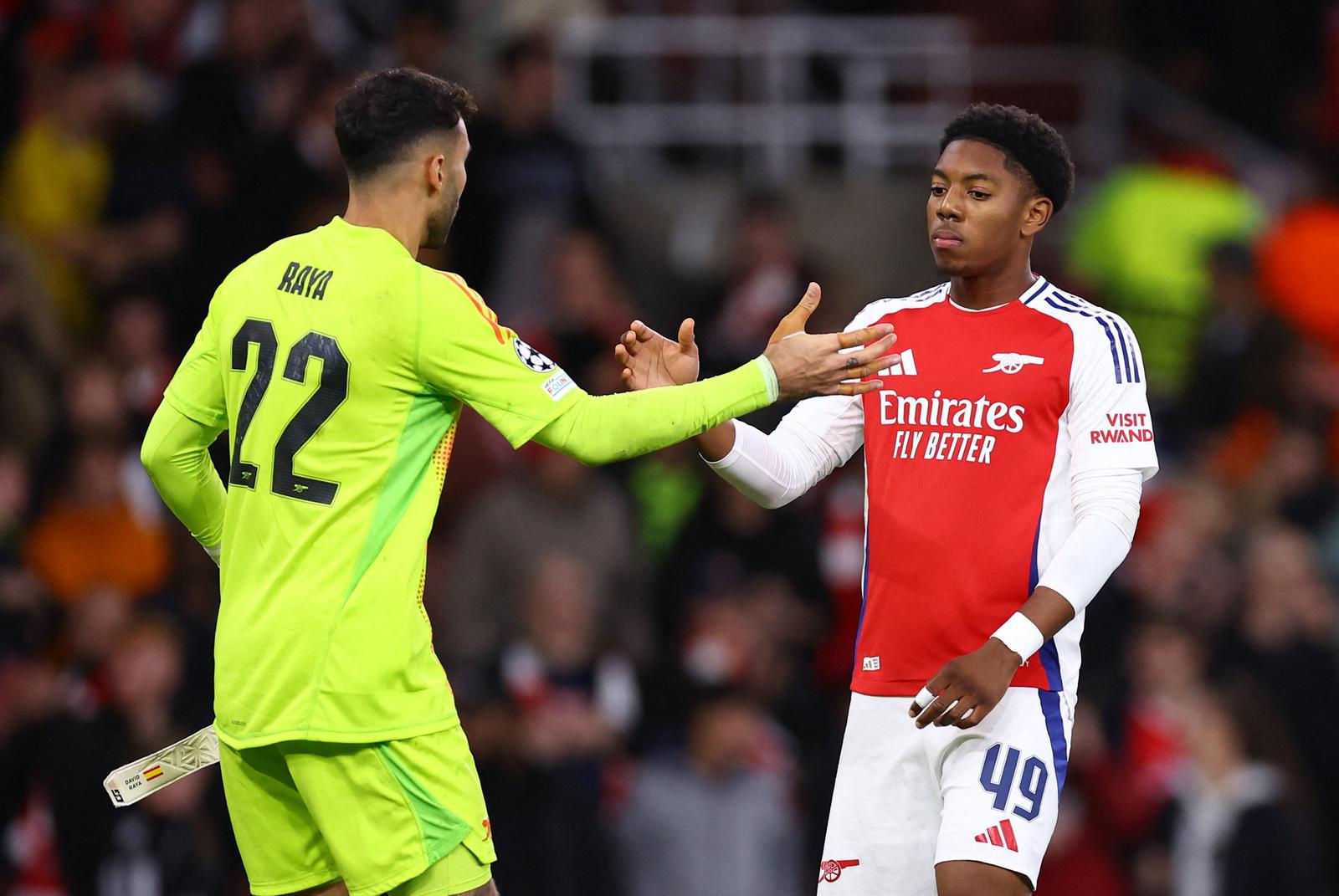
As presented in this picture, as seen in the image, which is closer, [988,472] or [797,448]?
[988,472]

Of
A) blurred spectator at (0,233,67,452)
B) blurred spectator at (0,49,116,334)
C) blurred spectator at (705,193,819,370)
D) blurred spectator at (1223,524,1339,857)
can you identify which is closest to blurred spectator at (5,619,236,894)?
blurred spectator at (0,233,67,452)

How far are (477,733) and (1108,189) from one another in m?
5.72

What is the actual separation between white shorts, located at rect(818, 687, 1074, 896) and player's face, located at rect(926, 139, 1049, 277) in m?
1.16

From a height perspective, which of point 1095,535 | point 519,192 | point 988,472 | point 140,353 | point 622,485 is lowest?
point 622,485

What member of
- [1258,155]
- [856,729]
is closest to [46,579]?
[856,729]

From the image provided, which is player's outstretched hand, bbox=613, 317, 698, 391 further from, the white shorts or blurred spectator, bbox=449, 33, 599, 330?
blurred spectator, bbox=449, 33, 599, 330

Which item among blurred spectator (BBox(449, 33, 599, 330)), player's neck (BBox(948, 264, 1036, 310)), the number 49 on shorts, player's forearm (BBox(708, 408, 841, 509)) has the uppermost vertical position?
blurred spectator (BBox(449, 33, 599, 330))

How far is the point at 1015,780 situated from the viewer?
5055 millimetres

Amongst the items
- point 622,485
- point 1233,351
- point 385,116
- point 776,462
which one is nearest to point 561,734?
point 622,485

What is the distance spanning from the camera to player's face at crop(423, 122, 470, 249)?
4.87 m

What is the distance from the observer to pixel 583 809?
27.5 feet

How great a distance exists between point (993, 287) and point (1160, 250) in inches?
261

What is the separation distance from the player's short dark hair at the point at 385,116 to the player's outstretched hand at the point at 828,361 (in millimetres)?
1010

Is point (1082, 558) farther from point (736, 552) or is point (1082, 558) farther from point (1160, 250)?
point (1160, 250)
